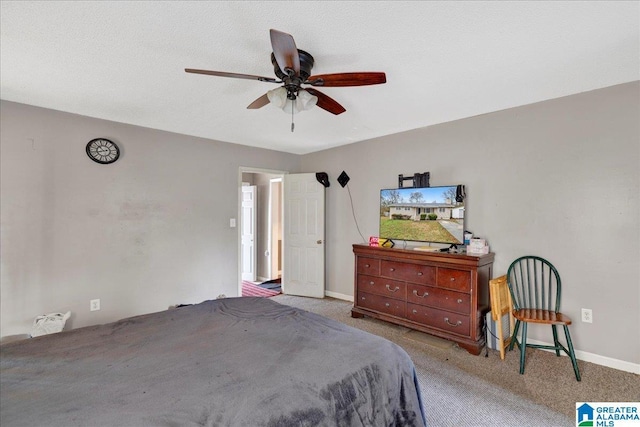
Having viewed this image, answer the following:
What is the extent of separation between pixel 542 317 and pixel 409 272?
121 centimetres

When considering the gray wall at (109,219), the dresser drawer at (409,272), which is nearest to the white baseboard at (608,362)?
the dresser drawer at (409,272)

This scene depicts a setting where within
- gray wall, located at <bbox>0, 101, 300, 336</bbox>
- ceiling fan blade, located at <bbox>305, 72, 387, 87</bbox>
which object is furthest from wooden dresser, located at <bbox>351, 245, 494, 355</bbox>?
gray wall, located at <bbox>0, 101, 300, 336</bbox>

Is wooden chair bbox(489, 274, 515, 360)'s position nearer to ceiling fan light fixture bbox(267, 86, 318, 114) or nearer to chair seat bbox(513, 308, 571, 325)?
chair seat bbox(513, 308, 571, 325)

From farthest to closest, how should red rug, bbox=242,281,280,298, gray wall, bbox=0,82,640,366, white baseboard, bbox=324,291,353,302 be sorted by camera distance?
red rug, bbox=242,281,280,298 < white baseboard, bbox=324,291,353,302 < gray wall, bbox=0,82,640,366

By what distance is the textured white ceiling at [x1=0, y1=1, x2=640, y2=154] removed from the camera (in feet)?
5.23

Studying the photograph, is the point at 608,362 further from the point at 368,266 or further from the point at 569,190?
the point at 368,266

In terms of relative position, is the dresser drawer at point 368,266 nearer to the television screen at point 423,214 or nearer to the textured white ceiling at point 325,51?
the television screen at point 423,214

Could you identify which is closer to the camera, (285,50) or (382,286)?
(285,50)

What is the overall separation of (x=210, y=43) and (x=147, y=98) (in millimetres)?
1262

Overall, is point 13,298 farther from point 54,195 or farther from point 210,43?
point 210,43

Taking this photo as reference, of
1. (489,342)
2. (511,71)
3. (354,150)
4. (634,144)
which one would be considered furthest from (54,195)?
(634,144)

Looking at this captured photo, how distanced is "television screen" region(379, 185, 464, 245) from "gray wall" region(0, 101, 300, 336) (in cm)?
227

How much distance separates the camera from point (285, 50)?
5.16 ft

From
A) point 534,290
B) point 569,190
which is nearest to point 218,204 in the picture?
point 534,290
